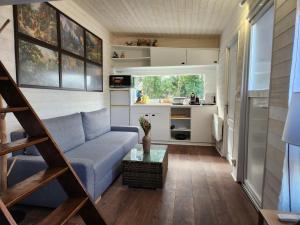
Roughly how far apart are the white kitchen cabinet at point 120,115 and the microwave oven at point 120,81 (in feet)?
1.78

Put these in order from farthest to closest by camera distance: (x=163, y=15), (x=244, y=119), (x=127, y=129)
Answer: (x=127, y=129)
(x=163, y=15)
(x=244, y=119)

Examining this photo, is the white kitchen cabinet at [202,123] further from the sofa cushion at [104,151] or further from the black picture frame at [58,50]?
the black picture frame at [58,50]

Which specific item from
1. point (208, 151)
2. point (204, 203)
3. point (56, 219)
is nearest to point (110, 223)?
point (56, 219)

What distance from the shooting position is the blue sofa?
2.07m

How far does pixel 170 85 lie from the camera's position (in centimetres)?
543

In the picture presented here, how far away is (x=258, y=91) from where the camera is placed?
229cm

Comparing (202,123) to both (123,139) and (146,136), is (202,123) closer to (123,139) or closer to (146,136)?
(123,139)

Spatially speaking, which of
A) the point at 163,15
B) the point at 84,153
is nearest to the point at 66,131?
the point at 84,153

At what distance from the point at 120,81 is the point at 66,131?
244 cm

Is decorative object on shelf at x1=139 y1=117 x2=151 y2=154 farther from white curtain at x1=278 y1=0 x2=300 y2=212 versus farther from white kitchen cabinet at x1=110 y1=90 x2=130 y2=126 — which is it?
white kitchen cabinet at x1=110 y1=90 x2=130 y2=126

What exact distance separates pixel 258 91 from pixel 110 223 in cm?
206

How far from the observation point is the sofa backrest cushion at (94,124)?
340cm

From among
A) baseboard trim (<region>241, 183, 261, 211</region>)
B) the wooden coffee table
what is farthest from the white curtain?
the wooden coffee table

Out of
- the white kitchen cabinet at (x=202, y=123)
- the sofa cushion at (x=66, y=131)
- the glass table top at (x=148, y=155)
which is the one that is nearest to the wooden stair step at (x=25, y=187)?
the sofa cushion at (x=66, y=131)
